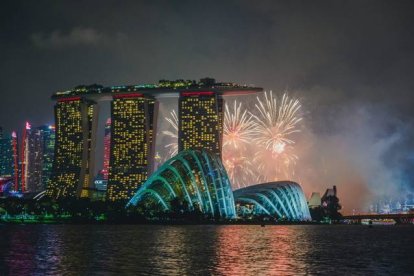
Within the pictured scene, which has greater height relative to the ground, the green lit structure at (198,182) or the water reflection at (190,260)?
the green lit structure at (198,182)

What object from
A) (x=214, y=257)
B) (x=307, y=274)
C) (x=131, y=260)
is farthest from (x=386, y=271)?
(x=131, y=260)

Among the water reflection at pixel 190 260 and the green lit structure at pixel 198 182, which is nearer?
the water reflection at pixel 190 260

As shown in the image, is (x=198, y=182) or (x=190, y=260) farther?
(x=198, y=182)

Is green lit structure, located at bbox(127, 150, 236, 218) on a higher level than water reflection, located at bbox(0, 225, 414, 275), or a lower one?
higher

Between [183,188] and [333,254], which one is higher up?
[183,188]

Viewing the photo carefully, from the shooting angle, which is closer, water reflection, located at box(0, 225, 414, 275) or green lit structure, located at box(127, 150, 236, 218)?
water reflection, located at box(0, 225, 414, 275)

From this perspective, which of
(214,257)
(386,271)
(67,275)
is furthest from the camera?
(214,257)

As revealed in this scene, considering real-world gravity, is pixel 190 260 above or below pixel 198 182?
below

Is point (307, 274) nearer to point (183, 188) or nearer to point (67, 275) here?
point (67, 275)
